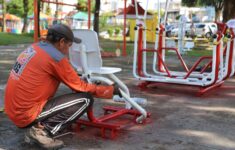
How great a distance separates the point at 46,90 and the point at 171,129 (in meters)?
1.72

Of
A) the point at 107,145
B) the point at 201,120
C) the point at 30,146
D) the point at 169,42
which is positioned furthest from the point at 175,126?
the point at 169,42

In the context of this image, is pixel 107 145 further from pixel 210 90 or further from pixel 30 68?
pixel 210 90

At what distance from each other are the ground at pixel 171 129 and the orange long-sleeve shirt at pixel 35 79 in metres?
0.45

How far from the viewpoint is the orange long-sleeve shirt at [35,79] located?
3.64 m

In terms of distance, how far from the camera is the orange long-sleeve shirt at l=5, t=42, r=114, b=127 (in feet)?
11.9

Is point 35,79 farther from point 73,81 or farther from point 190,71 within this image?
point 190,71

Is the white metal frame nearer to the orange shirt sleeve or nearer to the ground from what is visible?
the ground

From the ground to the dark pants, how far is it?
10.3 inches

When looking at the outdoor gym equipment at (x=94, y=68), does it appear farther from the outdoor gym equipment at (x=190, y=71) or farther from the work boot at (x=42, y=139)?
the outdoor gym equipment at (x=190, y=71)

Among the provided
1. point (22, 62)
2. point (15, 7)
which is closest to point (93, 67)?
point (22, 62)

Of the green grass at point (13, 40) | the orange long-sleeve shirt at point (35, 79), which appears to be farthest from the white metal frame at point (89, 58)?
Result: the green grass at point (13, 40)

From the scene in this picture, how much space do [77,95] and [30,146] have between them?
723 mm

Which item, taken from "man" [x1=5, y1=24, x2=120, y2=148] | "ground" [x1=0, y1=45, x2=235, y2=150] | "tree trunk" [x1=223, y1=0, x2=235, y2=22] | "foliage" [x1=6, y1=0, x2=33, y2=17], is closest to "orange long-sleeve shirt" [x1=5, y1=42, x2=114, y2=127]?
"man" [x1=5, y1=24, x2=120, y2=148]

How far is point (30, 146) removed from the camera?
397 centimetres
